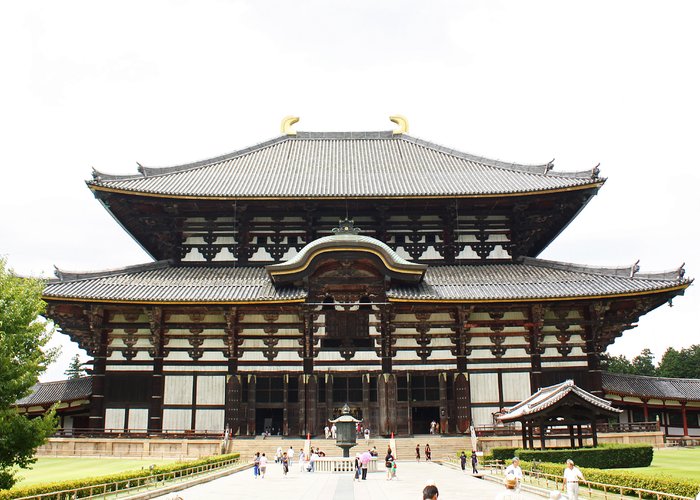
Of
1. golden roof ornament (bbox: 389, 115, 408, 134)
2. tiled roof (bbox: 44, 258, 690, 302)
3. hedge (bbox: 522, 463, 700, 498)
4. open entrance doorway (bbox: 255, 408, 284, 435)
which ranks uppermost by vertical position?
golden roof ornament (bbox: 389, 115, 408, 134)

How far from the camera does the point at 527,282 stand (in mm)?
35531

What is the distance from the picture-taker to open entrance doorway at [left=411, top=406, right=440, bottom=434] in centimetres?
3525

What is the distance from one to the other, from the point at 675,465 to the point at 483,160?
25.5 meters

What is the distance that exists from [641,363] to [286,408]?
312 feet

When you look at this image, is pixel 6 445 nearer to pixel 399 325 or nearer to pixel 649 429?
pixel 399 325

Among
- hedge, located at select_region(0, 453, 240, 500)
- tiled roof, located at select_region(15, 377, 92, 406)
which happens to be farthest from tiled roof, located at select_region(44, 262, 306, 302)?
hedge, located at select_region(0, 453, 240, 500)

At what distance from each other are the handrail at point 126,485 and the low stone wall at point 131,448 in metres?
5.43

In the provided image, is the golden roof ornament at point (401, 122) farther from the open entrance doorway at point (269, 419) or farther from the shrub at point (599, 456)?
the shrub at point (599, 456)

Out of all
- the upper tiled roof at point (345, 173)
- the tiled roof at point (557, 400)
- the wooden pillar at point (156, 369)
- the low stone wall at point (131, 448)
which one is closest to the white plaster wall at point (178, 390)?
the wooden pillar at point (156, 369)

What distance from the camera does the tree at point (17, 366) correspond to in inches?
647

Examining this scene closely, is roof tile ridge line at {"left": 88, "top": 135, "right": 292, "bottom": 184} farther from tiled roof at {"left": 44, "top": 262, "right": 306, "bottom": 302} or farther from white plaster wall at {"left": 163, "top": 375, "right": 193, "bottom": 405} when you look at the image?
white plaster wall at {"left": 163, "top": 375, "right": 193, "bottom": 405}

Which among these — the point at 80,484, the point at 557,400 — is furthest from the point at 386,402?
the point at 80,484

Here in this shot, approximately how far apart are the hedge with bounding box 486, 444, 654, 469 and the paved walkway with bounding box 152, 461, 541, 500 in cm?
266

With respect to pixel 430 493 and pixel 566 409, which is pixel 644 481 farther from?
pixel 430 493
